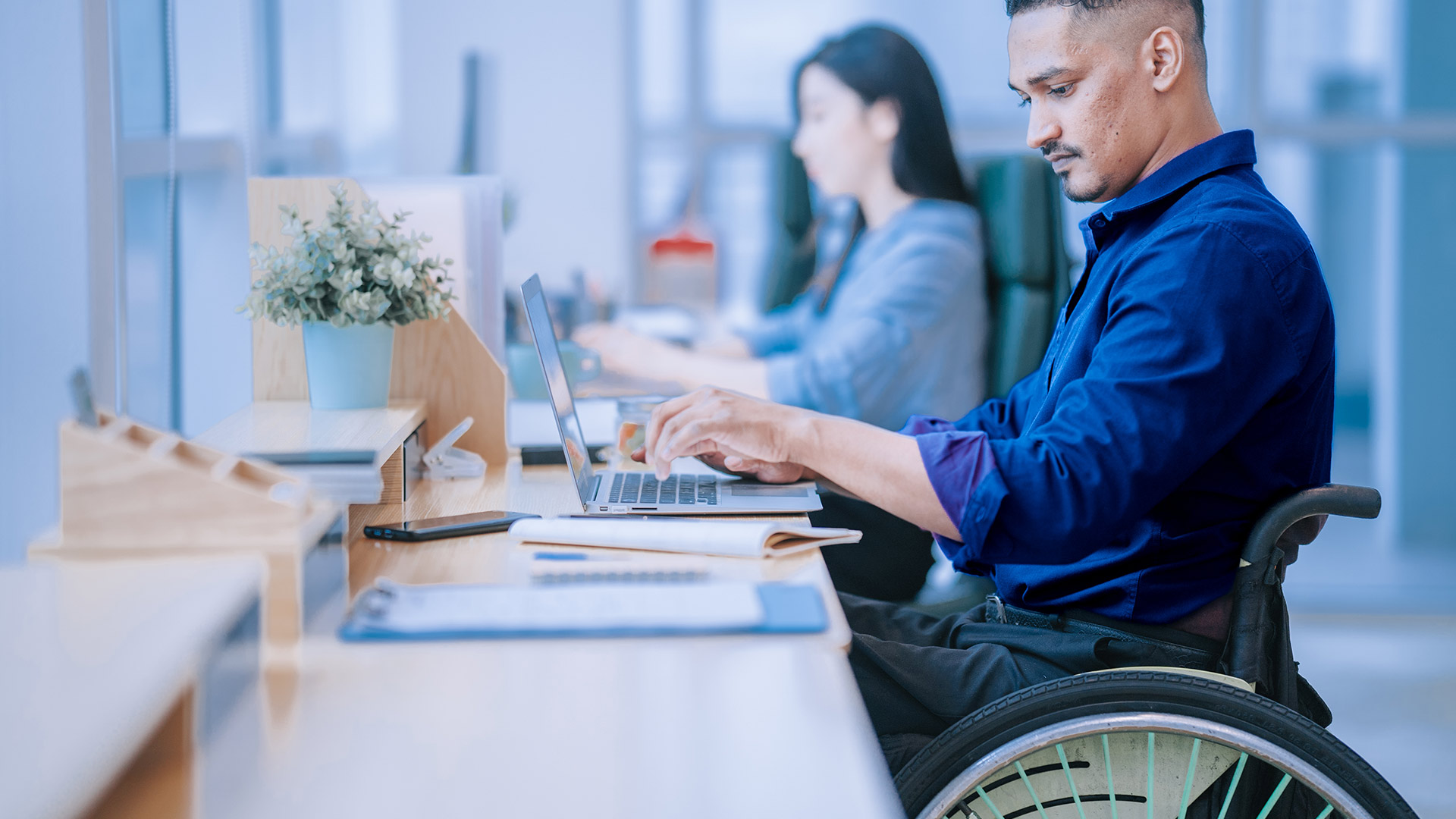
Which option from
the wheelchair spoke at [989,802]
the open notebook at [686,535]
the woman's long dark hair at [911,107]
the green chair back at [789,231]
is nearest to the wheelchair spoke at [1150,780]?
the wheelchair spoke at [989,802]

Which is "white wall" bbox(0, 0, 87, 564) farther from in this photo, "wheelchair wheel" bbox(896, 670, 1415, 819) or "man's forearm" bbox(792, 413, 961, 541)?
"wheelchair wheel" bbox(896, 670, 1415, 819)

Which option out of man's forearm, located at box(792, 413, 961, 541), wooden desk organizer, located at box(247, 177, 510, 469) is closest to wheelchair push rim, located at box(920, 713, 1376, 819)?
man's forearm, located at box(792, 413, 961, 541)

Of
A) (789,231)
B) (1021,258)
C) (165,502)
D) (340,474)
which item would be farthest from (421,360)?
(789,231)

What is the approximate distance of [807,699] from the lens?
0.83m

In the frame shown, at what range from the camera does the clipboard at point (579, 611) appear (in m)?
0.93

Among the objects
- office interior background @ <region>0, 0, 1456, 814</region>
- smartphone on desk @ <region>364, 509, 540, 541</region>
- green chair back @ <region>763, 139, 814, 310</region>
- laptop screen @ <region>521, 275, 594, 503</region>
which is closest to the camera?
smartphone on desk @ <region>364, 509, 540, 541</region>

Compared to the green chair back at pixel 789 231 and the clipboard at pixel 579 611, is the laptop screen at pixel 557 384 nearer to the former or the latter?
the clipboard at pixel 579 611

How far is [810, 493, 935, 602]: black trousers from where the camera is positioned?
1948 mm

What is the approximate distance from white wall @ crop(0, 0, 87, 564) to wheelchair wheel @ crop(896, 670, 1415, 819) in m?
1.17

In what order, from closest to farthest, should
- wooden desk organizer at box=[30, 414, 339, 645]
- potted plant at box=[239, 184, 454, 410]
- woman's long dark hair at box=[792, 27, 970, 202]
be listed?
wooden desk organizer at box=[30, 414, 339, 645]
potted plant at box=[239, 184, 454, 410]
woman's long dark hair at box=[792, 27, 970, 202]

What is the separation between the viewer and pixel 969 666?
1.24m

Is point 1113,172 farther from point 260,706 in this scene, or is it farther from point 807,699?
point 260,706

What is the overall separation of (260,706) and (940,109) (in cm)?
206

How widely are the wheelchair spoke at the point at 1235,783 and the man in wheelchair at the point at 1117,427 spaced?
16 cm
